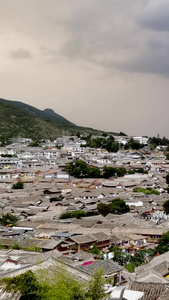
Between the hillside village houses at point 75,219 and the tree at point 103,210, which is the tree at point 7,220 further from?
the tree at point 103,210

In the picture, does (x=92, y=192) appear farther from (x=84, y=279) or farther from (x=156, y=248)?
(x=84, y=279)

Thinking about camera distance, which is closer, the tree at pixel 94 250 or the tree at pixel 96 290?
the tree at pixel 96 290

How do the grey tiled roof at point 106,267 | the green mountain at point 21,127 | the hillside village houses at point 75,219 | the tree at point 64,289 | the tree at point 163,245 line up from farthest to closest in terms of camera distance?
the green mountain at point 21,127, the tree at point 163,245, the hillside village houses at point 75,219, the grey tiled roof at point 106,267, the tree at point 64,289

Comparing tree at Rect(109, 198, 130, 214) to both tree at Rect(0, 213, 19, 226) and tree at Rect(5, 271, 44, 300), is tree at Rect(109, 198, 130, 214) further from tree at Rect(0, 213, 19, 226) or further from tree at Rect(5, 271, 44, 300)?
tree at Rect(5, 271, 44, 300)

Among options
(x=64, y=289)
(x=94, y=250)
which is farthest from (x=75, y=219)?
(x=64, y=289)

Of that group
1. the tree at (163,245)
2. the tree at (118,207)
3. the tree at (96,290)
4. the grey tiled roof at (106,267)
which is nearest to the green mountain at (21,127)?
the tree at (118,207)

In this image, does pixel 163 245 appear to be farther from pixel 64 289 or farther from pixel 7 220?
pixel 64 289

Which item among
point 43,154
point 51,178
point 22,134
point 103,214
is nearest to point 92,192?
point 103,214

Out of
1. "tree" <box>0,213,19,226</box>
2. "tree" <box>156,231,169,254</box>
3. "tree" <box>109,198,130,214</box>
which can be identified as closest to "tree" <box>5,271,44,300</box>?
"tree" <box>156,231,169,254</box>
